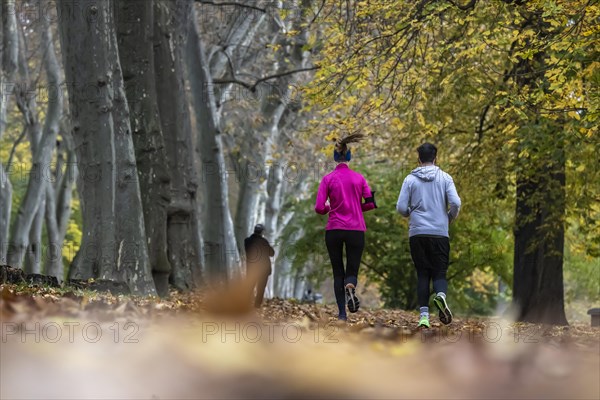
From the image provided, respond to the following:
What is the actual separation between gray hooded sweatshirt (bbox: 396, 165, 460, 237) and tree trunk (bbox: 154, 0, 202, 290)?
889 centimetres

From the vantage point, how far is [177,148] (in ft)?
64.7

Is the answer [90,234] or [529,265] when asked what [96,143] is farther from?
[529,265]

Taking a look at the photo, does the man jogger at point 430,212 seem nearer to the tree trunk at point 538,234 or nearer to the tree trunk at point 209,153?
the tree trunk at point 538,234

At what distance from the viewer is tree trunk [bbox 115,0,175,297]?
57.7 feet

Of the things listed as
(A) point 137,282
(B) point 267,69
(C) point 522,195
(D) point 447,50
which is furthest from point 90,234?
(B) point 267,69

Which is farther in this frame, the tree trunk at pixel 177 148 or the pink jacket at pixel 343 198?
the tree trunk at pixel 177 148

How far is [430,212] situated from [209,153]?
44.4ft

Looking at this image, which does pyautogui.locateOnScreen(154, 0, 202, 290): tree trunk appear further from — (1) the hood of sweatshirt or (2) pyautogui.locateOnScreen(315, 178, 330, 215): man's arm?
(1) the hood of sweatshirt

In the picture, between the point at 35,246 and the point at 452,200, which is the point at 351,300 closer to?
the point at 452,200

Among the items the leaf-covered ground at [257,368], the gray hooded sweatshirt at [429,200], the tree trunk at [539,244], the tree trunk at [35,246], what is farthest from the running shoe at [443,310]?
the tree trunk at [35,246]

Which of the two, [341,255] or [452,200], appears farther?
[341,255]

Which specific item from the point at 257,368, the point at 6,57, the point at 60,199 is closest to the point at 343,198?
the point at 257,368

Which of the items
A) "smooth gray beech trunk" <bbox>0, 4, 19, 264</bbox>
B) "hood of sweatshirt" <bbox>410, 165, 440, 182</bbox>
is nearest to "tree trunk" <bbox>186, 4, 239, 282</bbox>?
"smooth gray beech trunk" <bbox>0, 4, 19, 264</bbox>

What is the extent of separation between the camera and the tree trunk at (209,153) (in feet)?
74.9
